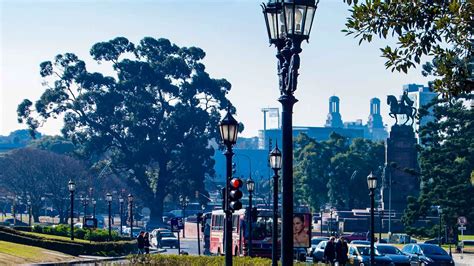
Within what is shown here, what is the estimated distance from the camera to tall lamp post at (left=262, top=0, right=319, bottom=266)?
14961 mm

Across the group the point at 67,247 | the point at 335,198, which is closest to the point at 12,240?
the point at 67,247

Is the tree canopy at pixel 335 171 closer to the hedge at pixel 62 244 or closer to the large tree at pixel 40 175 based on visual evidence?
the large tree at pixel 40 175

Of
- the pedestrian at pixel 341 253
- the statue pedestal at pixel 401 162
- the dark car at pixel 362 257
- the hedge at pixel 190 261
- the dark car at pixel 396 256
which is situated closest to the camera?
the hedge at pixel 190 261

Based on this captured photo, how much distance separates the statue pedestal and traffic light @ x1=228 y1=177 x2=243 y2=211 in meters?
80.3

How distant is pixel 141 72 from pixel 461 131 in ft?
151

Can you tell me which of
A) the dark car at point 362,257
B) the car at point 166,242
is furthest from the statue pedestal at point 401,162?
the dark car at point 362,257

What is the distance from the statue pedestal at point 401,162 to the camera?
340 feet

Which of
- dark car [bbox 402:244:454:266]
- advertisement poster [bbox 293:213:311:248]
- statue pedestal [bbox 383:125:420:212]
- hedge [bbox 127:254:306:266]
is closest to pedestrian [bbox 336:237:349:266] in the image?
advertisement poster [bbox 293:213:311:248]

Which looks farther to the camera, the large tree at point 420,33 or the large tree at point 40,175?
the large tree at point 40,175

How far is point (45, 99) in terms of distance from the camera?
116 metres

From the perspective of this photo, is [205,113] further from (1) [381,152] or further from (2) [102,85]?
(1) [381,152]

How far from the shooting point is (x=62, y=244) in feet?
185

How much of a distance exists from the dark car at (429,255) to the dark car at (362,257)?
2843mm

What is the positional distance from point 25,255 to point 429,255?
18427 millimetres
